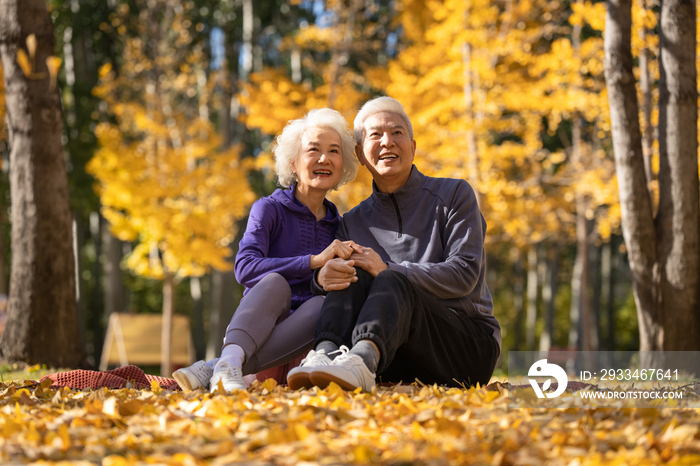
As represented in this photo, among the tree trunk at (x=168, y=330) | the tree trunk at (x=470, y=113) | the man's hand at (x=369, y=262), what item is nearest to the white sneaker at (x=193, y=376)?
the man's hand at (x=369, y=262)

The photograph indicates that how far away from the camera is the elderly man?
2562mm

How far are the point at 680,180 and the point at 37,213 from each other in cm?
538

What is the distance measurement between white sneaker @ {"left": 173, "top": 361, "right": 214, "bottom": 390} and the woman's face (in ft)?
3.55

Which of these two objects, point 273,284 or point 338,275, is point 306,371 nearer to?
point 338,275

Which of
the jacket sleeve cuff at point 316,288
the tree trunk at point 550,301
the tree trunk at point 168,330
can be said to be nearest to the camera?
the jacket sleeve cuff at point 316,288

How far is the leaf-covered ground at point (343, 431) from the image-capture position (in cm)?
161

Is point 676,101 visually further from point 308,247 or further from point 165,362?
point 165,362

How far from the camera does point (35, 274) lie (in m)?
5.36

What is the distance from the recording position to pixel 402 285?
267cm

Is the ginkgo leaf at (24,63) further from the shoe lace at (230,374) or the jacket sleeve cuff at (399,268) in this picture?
the jacket sleeve cuff at (399,268)

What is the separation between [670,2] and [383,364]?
461cm

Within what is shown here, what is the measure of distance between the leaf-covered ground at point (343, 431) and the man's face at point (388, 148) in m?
1.22

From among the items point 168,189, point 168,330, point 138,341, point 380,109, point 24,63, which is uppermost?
point 24,63

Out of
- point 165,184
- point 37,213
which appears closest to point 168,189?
point 165,184
